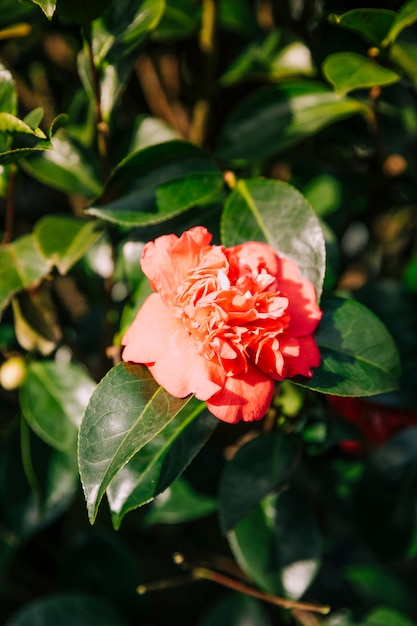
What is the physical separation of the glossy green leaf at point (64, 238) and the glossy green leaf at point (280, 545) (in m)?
0.46

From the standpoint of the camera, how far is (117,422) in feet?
1.84

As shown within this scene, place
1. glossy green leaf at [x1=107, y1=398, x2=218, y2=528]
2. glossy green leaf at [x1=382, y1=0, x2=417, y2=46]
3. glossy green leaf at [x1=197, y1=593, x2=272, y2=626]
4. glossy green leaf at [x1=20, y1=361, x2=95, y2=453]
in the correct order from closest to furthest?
1. glossy green leaf at [x1=107, y1=398, x2=218, y2=528]
2. glossy green leaf at [x1=382, y1=0, x2=417, y2=46]
3. glossy green leaf at [x1=20, y1=361, x2=95, y2=453]
4. glossy green leaf at [x1=197, y1=593, x2=272, y2=626]

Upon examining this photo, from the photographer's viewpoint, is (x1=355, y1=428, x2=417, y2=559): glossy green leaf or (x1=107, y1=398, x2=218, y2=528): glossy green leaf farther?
(x1=355, y1=428, x2=417, y2=559): glossy green leaf

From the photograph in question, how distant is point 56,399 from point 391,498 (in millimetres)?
559

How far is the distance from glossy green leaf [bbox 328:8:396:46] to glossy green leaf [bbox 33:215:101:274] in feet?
1.31

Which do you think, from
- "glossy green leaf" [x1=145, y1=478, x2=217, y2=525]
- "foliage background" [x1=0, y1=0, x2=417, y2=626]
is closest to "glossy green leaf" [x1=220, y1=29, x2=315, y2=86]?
"foliage background" [x1=0, y1=0, x2=417, y2=626]

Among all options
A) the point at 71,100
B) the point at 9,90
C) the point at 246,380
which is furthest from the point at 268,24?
the point at 246,380

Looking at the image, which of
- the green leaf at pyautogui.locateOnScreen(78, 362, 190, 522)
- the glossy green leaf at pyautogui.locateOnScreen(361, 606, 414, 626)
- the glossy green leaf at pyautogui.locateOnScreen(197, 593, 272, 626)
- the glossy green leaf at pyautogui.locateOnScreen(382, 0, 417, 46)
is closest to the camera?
the green leaf at pyautogui.locateOnScreen(78, 362, 190, 522)

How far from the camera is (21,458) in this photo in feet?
3.37

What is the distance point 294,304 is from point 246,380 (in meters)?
0.09

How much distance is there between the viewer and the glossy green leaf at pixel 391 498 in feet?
3.25

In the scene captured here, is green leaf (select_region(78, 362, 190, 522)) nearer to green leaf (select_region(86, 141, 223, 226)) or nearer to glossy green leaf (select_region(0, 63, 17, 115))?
green leaf (select_region(86, 141, 223, 226))

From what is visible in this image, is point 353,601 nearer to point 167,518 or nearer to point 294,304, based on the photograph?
point 167,518

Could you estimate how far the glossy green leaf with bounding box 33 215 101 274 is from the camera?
0.80 m
